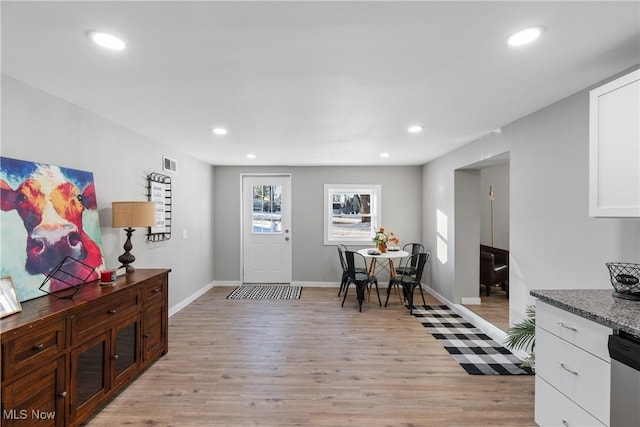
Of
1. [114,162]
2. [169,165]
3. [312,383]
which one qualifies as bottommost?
[312,383]

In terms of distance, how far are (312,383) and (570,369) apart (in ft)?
5.86

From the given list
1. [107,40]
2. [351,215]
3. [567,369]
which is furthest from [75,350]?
[351,215]

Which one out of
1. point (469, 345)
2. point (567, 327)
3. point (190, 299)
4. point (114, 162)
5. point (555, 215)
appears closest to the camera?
point (567, 327)

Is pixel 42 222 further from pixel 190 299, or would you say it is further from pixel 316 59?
pixel 190 299

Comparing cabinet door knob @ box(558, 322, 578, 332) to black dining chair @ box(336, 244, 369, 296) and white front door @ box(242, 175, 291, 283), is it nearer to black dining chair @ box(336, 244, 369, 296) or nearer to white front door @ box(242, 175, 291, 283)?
black dining chair @ box(336, 244, 369, 296)

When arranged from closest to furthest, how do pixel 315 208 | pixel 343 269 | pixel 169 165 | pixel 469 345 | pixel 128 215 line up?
1. pixel 128 215
2. pixel 469 345
3. pixel 169 165
4. pixel 343 269
5. pixel 315 208

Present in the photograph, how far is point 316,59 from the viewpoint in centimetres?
178

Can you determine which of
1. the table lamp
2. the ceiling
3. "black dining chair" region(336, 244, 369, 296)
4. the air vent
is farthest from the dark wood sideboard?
"black dining chair" region(336, 244, 369, 296)

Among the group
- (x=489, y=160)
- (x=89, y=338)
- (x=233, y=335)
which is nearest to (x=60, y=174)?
(x=89, y=338)

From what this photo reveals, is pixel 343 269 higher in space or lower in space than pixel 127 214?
lower

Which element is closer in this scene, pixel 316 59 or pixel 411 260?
pixel 316 59

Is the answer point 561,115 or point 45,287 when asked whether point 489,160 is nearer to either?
point 561,115

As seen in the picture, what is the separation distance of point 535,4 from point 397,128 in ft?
6.45

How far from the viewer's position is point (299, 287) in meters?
5.82
